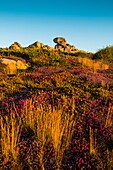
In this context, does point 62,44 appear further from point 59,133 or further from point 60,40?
point 59,133

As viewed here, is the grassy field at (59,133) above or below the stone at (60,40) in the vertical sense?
below

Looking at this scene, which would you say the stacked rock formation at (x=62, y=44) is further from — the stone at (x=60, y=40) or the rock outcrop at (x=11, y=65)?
the rock outcrop at (x=11, y=65)

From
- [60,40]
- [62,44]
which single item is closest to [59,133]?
[62,44]

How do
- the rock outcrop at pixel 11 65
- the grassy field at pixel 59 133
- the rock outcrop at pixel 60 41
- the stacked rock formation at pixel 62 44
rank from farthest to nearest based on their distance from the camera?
the rock outcrop at pixel 60 41 → the stacked rock formation at pixel 62 44 → the rock outcrop at pixel 11 65 → the grassy field at pixel 59 133

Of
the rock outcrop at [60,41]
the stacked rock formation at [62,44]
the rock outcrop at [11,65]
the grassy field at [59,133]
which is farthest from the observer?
the rock outcrop at [60,41]

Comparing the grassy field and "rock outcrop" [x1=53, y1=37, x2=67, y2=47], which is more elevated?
"rock outcrop" [x1=53, y1=37, x2=67, y2=47]

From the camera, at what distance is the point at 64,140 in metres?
7.60

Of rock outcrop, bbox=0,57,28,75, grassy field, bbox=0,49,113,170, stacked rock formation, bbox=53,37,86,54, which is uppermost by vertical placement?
stacked rock formation, bbox=53,37,86,54

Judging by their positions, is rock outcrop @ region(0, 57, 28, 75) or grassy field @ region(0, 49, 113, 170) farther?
rock outcrop @ region(0, 57, 28, 75)

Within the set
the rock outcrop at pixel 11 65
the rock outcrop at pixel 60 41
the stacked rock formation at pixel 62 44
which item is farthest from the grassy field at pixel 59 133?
the rock outcrop at pixel 60 41

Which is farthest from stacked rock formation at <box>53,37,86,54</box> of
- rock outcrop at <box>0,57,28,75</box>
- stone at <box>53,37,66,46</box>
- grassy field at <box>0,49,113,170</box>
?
grassy field at <box>0,49,113,170</box>

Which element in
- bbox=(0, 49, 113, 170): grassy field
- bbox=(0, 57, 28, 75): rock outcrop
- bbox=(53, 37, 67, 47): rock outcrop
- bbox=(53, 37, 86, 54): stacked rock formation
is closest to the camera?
bbox=(0, 49, 113, 170): grassy field

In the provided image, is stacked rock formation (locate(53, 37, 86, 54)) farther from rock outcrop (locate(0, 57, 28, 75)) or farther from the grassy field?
the grassy field

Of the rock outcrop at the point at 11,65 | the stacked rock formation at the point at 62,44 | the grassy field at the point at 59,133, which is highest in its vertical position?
the stacked rock formation at the point at 62,44
